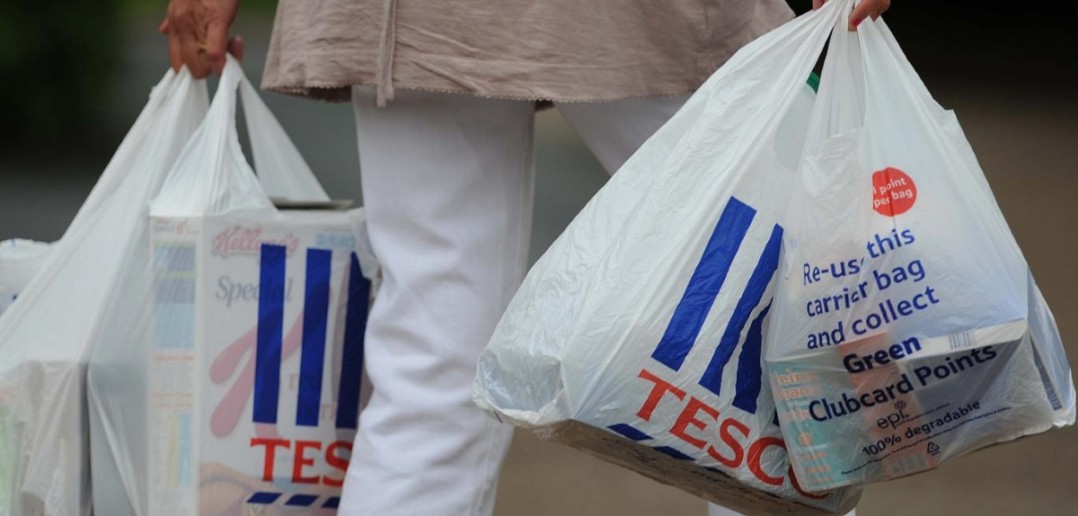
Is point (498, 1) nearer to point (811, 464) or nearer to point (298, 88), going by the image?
point (298, 88)

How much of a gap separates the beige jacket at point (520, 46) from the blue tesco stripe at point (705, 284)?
213mm

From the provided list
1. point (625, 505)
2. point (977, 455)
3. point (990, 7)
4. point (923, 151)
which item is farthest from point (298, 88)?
point (990, 7)

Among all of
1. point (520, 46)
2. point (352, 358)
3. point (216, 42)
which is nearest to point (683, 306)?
point (520, 46)

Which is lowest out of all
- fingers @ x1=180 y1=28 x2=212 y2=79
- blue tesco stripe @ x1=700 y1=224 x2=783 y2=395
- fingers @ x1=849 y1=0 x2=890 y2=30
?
blue tesco stripe @ x1=700 y1=224 x2=783 y2=395

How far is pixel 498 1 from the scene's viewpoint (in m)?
1.70

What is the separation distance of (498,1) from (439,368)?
0.41m

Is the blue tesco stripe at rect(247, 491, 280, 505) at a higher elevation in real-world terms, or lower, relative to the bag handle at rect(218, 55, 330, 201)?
lower

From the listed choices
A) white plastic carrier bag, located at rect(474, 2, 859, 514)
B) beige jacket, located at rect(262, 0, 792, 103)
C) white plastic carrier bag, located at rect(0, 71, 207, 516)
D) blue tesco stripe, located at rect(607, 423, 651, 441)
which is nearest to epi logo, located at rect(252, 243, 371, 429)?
white plastic carrier bag, located at rect(0, 71, 207, 516)

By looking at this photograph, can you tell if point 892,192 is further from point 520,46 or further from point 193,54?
point 193,54

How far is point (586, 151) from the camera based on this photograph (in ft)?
14.7

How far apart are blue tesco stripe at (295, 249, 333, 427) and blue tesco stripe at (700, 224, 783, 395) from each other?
2.29 feet

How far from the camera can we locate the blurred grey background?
288 centimetres

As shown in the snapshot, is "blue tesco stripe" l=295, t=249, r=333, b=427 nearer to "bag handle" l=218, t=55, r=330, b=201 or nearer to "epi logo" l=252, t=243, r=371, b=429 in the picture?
"epi logo" l=252, t=243, r=371, b=429

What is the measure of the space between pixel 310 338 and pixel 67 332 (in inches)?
13.4
